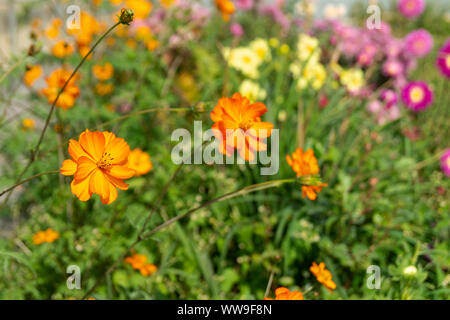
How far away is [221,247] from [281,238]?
25 centimetres

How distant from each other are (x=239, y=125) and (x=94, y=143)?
0.92 feet

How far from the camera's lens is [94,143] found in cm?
73

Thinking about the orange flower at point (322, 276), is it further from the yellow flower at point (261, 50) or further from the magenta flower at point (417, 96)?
the yellow flower at point (261, 50)

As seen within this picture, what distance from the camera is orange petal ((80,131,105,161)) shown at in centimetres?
71

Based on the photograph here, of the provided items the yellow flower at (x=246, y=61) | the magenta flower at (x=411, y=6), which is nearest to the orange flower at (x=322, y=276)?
the yellow flower at (x=246, y=61)

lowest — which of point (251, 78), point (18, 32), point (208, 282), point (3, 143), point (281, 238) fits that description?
point (208, 282)

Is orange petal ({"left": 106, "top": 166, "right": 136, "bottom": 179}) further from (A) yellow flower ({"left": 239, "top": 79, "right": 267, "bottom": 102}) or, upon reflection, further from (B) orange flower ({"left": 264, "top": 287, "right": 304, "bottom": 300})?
(A) yellow flower ({"left": 239, "top": 79, "right": 267, "bottom": 102})

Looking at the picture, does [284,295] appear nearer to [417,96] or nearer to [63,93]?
[63,93]

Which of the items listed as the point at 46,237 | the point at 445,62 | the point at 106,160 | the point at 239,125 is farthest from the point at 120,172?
the point at 445,62

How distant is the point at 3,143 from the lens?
5.38 ft

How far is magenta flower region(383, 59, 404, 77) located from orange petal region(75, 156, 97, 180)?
2.52 m
